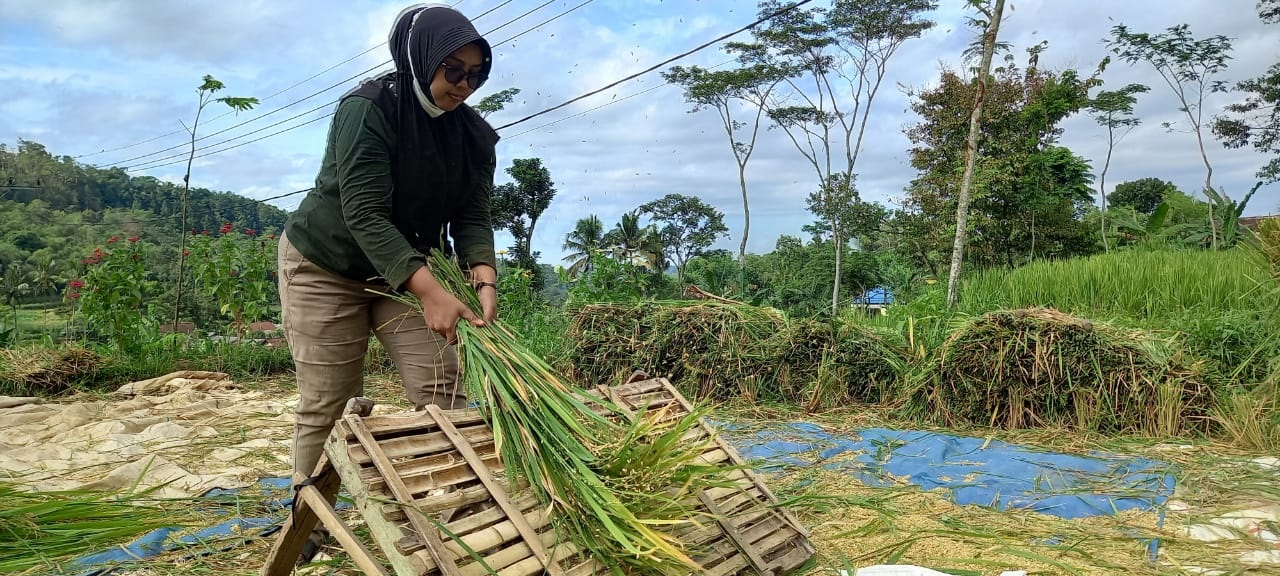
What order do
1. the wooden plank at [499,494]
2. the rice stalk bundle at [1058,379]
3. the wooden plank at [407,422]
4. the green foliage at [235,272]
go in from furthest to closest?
the green foliage at [235,272]
the rice stalk bundle at [1058,379]
the wooden plank at [407,422]
the wooden plank at [499,494]

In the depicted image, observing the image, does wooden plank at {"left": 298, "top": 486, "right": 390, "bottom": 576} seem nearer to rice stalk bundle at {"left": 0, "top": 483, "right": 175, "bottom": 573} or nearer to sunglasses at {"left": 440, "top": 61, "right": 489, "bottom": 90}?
sunglasses at {"left": 440, "top": 61, "right": 489, "bottom": 90}

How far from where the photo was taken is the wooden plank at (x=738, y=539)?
1866 mm

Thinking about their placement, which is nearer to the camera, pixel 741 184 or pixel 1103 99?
pixel 1103 99

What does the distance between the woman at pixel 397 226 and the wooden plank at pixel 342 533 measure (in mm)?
454

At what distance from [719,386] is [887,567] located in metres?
3.00

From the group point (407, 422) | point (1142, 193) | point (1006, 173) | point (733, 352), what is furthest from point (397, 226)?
point (1142, 193)

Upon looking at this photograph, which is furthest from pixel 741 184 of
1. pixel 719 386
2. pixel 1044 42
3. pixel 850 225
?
pixel 719 386

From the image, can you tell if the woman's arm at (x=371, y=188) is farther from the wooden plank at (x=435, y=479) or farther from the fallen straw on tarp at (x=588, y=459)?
the wooden plank at (x=435, y=479)

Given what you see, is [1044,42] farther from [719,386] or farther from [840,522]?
[840,522]

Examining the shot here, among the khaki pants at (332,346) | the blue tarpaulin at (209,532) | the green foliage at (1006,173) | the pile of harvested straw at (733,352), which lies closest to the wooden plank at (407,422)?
the khaki pants at (332,346)

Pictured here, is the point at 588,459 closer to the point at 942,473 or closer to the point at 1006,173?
the point at 942,473

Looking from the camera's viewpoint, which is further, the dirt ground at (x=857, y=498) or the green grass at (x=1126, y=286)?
the green grass at (x=1126, y=286)

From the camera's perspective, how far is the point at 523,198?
85.9ft

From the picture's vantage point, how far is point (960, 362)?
426cm
